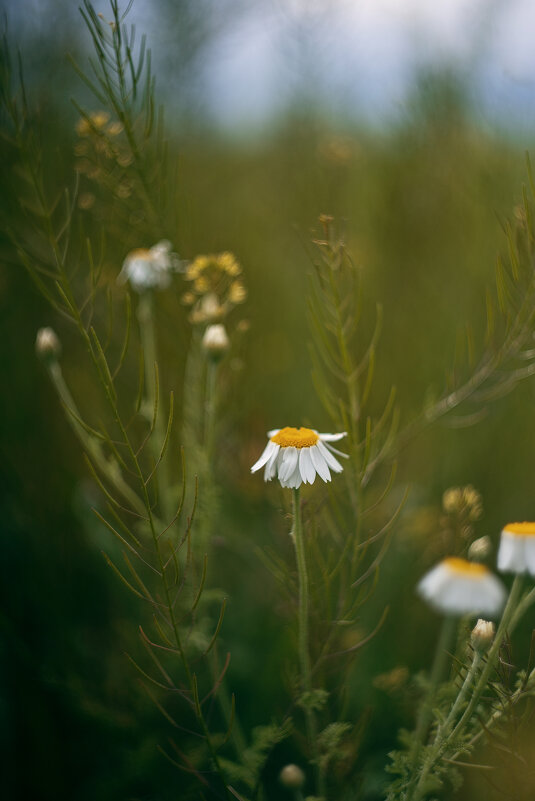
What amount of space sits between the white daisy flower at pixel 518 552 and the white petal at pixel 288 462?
173 mm

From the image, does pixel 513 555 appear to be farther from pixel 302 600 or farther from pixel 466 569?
pixel 302 600

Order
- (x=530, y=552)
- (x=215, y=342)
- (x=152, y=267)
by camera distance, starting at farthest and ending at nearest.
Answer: (x=152, y=267) < (x=215, y=342) < (x=530, y=552)

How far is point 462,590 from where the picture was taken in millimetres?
423

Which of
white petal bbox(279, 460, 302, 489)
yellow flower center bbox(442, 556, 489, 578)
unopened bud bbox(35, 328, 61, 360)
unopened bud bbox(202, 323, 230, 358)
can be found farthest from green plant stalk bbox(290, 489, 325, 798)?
unopened bud bbox(35, 328, 61, 360)

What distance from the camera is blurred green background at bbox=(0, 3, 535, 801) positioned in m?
0.82

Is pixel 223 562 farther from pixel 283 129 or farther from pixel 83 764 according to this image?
pixel 283 129

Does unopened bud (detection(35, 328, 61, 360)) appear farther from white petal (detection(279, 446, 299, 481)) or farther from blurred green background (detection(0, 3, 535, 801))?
white petal (detection(279, 446, 299, 481))

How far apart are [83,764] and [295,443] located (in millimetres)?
682

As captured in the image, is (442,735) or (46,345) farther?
(46,345)

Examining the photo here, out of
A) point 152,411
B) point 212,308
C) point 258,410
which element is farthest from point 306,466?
point 258,410

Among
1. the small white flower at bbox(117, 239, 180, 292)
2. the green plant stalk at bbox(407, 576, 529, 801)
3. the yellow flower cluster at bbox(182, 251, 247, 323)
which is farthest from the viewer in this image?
the small white flower at bbox(117, 239, 180, 292)

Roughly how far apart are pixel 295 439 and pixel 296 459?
0.07 feet

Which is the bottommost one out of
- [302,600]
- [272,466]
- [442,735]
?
[442,735]

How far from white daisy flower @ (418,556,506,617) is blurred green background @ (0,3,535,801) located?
0.32 meters
